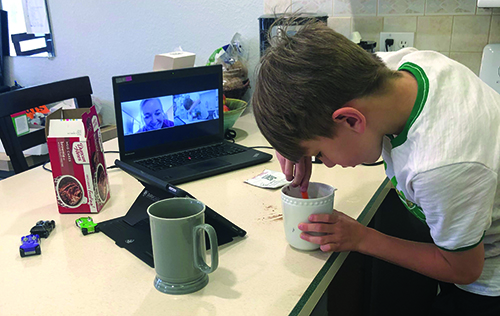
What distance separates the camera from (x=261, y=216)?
0.93 metres

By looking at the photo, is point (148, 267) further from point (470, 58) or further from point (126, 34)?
point (126, 34)

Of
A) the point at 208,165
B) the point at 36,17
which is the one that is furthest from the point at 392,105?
the point at 36,17

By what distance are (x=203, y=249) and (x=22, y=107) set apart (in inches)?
38.9

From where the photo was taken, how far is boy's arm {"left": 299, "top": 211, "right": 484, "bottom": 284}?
A: 73cm

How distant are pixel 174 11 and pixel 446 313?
1.74 metres

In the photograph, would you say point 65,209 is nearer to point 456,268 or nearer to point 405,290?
point 456,268

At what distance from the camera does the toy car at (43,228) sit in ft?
2.82

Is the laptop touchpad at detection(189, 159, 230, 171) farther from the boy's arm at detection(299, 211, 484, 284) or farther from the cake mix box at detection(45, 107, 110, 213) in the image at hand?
the boy's arm at detection(299, 211, 484, 284)

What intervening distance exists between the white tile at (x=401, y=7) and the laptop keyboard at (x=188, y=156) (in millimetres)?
847

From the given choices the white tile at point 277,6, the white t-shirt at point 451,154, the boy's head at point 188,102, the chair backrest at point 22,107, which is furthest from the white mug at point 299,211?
the white tile at point 277,6

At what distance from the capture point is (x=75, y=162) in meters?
0.93

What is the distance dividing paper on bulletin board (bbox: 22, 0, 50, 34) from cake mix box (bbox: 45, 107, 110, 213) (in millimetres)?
1771

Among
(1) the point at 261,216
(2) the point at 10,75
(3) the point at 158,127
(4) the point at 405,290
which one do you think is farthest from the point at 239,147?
(2) the point at 10,75

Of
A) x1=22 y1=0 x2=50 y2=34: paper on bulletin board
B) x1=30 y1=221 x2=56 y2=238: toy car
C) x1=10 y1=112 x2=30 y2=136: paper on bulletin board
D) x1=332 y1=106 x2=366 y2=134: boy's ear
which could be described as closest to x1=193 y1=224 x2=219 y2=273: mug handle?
x1=332 y1=106 x2=366 y2=134: boy's ear
